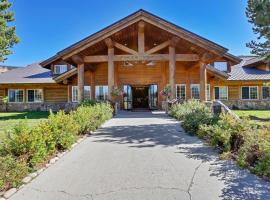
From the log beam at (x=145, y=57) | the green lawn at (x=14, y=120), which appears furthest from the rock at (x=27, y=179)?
the log beam at (x=145, y=57)

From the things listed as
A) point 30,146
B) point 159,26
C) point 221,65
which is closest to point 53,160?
point 30,146

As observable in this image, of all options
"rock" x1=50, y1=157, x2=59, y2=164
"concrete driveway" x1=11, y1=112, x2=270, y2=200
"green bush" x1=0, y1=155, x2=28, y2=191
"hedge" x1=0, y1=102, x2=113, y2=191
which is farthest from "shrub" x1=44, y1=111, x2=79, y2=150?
"green bush" x1=0, y1=155, x2=28, y2=191

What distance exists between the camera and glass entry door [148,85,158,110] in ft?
75.9

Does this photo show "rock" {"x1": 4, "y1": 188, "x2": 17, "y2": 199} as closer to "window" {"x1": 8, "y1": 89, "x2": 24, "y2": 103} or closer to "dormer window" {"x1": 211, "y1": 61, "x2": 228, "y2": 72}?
"window" {"x1": 8, "y1": 89, "x2": 24, "y2": 103}

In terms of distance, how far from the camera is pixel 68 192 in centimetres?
457

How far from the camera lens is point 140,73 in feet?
76.0

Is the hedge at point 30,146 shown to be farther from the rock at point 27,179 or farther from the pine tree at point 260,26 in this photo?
the pine tree at point 260,26

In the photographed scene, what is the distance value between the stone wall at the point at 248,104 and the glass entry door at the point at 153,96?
7169 mm

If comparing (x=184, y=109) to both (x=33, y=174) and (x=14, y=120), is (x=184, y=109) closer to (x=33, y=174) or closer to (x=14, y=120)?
(x=33, y=174)

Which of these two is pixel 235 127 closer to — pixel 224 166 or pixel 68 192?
pixel 224 166

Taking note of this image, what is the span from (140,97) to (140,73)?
10.8ft

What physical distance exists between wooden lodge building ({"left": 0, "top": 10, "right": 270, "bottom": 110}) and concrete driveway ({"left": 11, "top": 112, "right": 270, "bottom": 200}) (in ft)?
34.4

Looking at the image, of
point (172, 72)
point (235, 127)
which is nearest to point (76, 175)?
point (235, 127)

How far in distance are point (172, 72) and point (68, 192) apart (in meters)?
13.9
